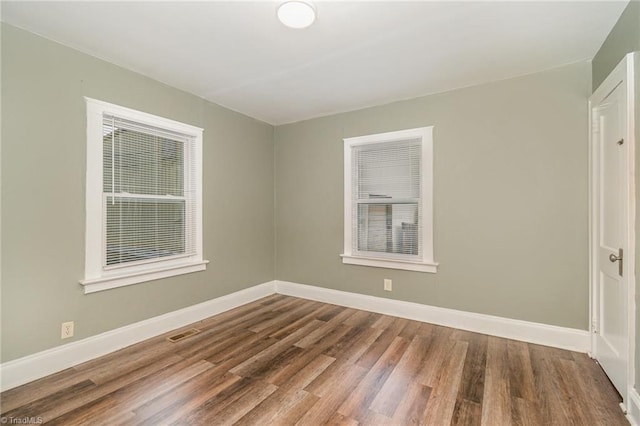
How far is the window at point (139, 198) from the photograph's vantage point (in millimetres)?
2475

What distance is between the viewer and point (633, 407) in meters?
1.71

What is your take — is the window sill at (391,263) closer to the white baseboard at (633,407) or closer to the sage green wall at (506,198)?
the sage green wall at (506,198)

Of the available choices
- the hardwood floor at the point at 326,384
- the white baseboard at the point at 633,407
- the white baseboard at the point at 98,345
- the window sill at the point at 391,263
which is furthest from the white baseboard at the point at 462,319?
the white baseboard at the point at 98,345

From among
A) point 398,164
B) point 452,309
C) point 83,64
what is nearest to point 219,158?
point 83,64

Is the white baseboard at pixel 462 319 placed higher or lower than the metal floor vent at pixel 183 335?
higher

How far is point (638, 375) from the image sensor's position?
1695 mm

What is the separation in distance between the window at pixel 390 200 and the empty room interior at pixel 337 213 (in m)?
0.02

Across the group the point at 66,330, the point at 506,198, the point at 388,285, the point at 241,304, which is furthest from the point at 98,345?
the point at 506,198

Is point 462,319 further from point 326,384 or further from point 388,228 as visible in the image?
point 326,384

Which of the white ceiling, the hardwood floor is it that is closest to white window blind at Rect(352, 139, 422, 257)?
the white ceiling

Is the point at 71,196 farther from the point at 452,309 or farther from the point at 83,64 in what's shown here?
the point at 452,309

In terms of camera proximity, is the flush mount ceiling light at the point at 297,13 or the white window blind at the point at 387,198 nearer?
the flush mount ceiling light at the point at 297,13

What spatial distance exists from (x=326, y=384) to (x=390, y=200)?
2206 millimetres

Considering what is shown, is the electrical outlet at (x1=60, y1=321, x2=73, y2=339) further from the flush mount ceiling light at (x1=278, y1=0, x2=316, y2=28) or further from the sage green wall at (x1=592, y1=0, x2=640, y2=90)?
the sage green wall at (x1=592, y1=0, x2=640, y2=90)
